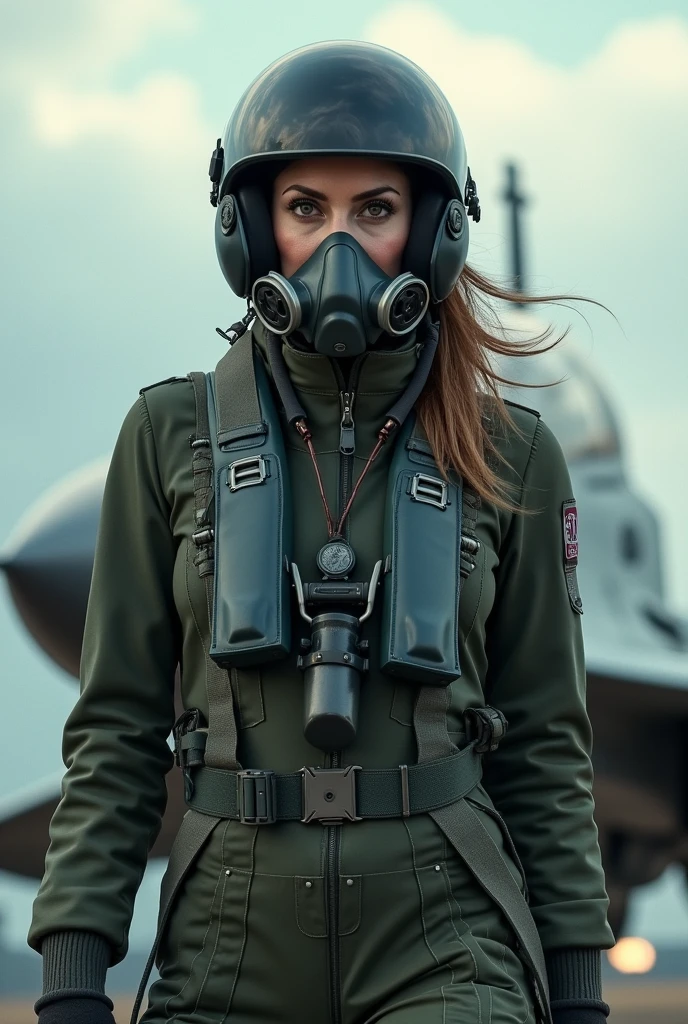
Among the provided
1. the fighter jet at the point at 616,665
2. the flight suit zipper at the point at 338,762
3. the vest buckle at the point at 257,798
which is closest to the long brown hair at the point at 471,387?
the flight suit zipper at the point at 338,762

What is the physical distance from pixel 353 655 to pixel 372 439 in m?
0.44

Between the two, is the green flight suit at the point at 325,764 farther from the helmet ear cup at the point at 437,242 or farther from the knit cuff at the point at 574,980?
the helmet ear cup at the point at 437,242

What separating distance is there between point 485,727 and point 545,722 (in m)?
0.18

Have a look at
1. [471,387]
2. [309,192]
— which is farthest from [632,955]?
[309,192]

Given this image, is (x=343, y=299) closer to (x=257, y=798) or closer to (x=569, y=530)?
(x=569, y=530)

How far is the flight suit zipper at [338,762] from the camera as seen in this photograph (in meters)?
2.38

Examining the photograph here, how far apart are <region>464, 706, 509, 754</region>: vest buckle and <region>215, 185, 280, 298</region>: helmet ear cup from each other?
0.86 meters

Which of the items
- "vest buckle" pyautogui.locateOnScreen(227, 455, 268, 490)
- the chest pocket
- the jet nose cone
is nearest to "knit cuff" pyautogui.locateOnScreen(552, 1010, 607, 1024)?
the chest pocket

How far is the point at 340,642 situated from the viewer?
2479 millimetres

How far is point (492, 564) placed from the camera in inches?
108

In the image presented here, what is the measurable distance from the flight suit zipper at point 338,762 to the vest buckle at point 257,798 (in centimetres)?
10

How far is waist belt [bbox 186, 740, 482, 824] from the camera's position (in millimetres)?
2420

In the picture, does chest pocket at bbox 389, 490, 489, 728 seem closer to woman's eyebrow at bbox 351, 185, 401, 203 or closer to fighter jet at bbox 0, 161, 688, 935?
woman's eyebrow at bbox 351, 185, 401, 203

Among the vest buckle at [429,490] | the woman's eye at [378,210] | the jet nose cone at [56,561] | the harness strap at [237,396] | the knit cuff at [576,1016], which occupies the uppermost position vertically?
the jet nose cone at [56,561]
